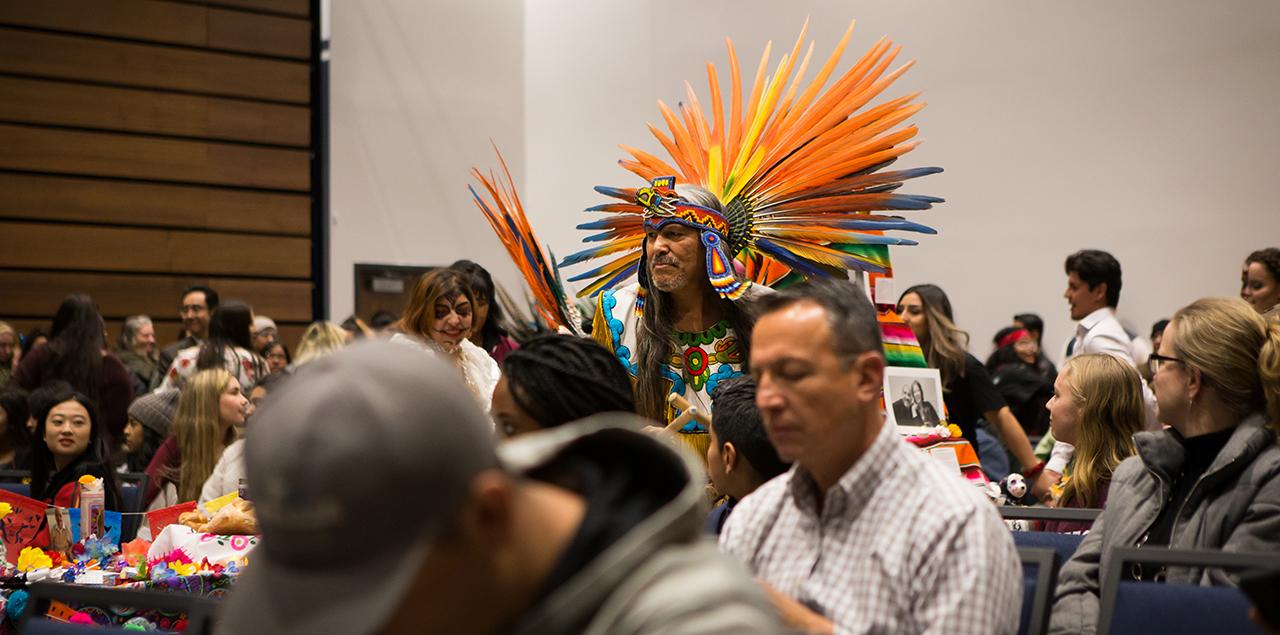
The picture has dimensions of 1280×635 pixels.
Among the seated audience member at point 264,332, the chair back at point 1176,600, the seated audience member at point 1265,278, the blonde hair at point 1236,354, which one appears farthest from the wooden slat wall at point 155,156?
the chair back at point 1176,600

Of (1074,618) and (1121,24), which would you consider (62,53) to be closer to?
(1121,24)

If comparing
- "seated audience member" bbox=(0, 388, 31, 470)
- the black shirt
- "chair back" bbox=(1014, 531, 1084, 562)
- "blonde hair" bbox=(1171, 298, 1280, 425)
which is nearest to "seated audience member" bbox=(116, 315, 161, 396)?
"seated audience member" bbox=(0, 388, 31, 470)

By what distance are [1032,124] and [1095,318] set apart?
8.08ft

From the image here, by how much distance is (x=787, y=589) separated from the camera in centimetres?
183

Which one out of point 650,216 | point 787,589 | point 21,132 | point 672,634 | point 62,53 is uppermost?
point 62,53

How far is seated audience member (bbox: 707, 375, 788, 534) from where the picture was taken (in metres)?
2.41

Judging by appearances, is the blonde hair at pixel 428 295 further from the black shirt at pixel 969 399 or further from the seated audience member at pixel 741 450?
the black shirt at pixel 969 399

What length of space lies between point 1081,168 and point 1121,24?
777 millimetres

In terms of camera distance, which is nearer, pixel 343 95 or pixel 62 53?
pixel 62 53

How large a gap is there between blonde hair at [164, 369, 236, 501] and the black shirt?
253cm

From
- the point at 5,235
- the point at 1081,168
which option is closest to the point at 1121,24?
the point at 1081,168

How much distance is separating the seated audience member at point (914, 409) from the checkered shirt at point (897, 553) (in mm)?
1996

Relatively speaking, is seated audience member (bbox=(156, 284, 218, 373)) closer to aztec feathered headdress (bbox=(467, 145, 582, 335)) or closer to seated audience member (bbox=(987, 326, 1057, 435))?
aztec feathered headdress (bbox=(467, 145, 582, 335))

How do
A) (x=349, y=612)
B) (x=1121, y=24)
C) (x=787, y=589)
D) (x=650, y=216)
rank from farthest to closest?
(x=1121, y=24), (x=650, y=216), (x=787, y=589), (x=349, y=612)
